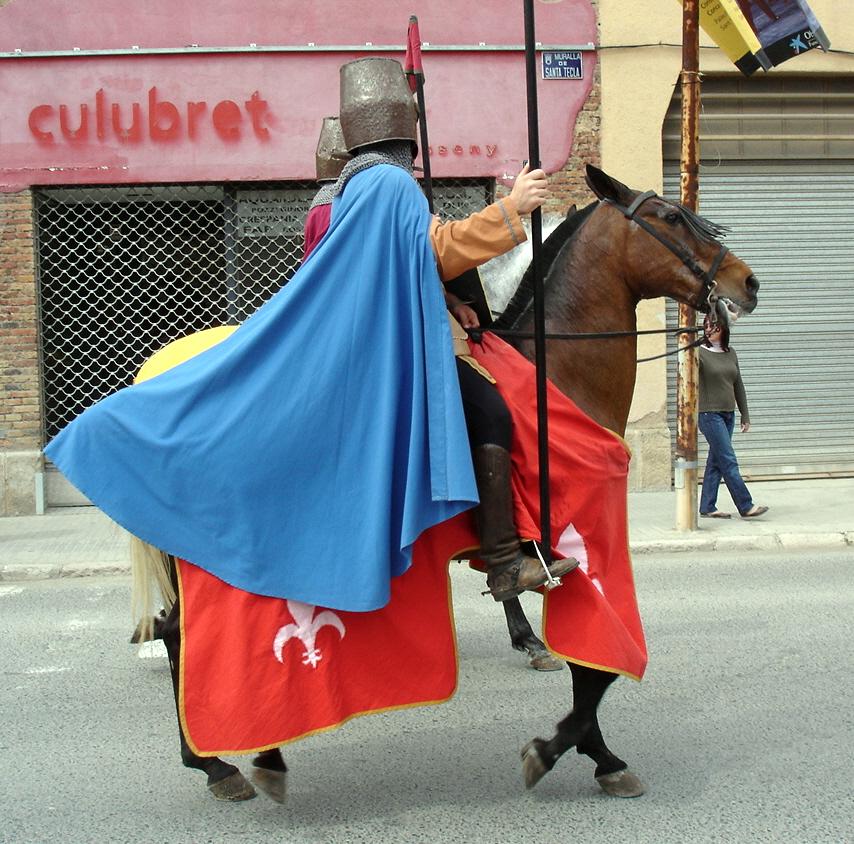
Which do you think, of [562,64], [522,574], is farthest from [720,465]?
[522,574]

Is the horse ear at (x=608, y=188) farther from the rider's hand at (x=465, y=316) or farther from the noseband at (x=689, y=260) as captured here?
the rider's hand at (x=465, y=316)

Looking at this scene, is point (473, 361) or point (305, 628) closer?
point (305, 628)

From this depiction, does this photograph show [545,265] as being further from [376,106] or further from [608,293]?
[376,106]

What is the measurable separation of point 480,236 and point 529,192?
0.22 metres

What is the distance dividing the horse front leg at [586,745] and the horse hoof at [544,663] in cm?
164

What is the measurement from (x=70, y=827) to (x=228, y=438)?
154cm

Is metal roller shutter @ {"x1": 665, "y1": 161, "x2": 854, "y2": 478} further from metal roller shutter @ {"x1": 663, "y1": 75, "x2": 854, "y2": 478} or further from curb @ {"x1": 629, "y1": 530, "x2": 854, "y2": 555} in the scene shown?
curb @ {"x1": 629, "y1": 530, "x2": 854, "y2": 555}

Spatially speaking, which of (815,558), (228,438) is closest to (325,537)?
(228,438)

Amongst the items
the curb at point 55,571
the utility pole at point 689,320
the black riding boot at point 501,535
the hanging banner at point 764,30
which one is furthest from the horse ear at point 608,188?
the hanging banner at point 764,30

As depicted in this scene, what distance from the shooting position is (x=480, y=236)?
136 inches

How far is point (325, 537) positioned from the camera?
3.56m

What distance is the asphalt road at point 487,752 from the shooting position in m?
3.77

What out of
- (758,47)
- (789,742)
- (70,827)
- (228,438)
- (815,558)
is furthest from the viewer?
(758,47)

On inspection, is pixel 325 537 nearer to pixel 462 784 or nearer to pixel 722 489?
pixel 462 784
